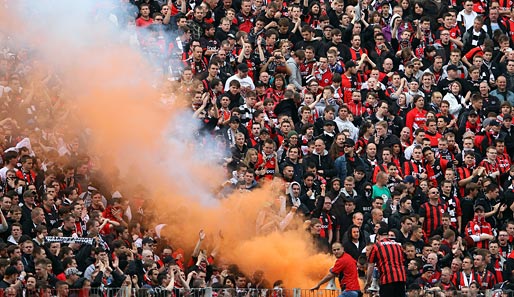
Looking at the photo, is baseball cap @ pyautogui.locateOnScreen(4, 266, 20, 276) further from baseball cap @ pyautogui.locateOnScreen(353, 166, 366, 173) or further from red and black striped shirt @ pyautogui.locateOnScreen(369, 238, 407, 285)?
baseball cap @ pyautogui.locateOnScreen(353, 166, 366, 173)

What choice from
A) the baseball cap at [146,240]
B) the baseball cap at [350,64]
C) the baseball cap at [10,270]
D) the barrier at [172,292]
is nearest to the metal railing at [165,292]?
the barrier at [172,292]

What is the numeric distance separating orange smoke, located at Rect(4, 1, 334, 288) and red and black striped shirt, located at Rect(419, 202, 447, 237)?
8.01 feet

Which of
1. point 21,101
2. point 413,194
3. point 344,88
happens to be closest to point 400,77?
point 344,88


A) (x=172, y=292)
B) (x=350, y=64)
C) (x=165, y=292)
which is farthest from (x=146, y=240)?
(x=350, y=64)

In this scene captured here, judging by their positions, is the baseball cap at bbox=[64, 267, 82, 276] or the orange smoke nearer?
the baseball cap at bbox=[64, 267, 82, 276]

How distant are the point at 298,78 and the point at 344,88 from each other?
953 mm

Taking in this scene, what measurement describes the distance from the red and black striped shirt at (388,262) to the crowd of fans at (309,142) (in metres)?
0.10

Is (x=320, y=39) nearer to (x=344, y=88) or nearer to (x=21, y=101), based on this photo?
(x=344, y=88)

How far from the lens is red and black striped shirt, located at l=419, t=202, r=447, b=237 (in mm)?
28594

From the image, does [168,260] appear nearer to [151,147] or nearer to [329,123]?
[151,147]

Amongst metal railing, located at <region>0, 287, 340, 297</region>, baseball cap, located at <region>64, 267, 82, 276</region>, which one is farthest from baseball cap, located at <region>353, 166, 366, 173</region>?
baseball cap, located at <region>64, 267, 82, 276</region>

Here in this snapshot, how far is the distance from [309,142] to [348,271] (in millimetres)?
5587

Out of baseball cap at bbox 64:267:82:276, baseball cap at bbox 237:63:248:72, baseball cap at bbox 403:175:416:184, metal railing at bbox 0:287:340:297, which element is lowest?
metal railing at bbox 0:287:340:297

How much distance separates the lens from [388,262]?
2456cm
